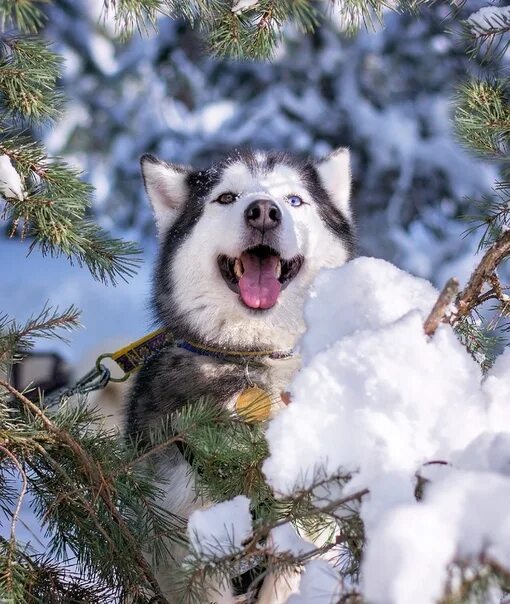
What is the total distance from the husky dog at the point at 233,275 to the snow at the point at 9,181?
2.16ft

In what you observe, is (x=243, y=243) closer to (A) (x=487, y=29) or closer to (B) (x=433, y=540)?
(A) (x=487, y=29)

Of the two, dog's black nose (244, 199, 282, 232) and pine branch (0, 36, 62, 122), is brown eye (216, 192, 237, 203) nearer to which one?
dog's black nose (244, 199, 282, 232)

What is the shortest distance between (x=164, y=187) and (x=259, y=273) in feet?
1.72

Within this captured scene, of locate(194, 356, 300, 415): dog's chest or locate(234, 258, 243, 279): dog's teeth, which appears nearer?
locate(194, 356, 300, 415): dog's chest

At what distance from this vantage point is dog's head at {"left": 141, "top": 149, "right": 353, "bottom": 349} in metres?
2.08

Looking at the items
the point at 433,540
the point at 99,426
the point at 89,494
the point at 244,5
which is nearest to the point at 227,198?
the point at 244,5

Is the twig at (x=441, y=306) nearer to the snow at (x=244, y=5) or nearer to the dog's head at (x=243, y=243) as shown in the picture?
the snow at (x=244, y=5)

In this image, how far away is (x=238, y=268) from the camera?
7.08 feet

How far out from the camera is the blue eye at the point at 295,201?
2.20 meters

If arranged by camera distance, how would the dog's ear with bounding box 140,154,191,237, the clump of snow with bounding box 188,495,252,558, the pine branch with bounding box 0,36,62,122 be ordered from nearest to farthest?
→ the clump of snow with bounding box 188,495,252,558 → the pine branch with bounding box 0,36,62,122 → the dog's ear with bounding box 140,154,191,237

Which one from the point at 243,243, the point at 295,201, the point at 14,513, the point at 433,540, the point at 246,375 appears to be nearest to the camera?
the point at 433,540

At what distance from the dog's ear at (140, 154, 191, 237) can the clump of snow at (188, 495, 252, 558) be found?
60.6 inches

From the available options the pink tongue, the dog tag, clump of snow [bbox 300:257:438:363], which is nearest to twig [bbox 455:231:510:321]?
clump of snow [bbox 300:257:438:363]

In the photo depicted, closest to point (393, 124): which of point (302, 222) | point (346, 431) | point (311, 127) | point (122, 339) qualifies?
point (311, 127)
